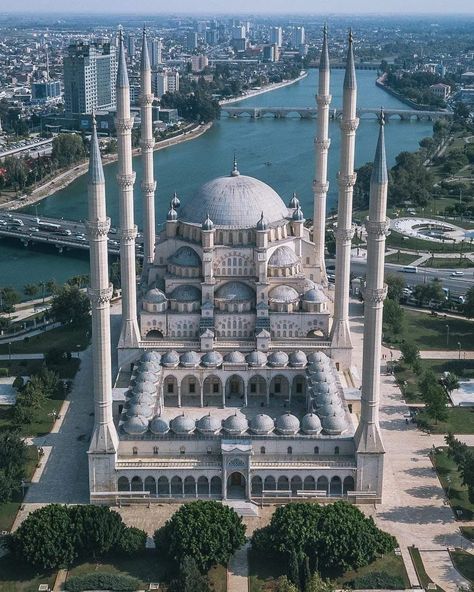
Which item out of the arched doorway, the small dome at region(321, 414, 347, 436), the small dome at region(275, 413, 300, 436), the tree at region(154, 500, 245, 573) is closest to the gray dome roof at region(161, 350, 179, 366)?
the small dome at region(275, 413, 300, 436)

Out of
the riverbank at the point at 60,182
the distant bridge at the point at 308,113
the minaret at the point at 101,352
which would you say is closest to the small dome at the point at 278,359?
the minaret at the point at 101,352

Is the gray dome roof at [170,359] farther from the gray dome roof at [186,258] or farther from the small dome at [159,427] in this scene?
the small dome at [159,427]

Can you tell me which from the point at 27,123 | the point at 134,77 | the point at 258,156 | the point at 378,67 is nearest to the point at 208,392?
the point at 258,156

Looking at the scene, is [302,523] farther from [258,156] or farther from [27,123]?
[27,123]

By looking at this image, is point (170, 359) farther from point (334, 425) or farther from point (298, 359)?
point (334, 425)

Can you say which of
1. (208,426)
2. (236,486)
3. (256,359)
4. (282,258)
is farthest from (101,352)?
(282,258)

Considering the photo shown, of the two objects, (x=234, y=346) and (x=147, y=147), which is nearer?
(x=234, y=346)

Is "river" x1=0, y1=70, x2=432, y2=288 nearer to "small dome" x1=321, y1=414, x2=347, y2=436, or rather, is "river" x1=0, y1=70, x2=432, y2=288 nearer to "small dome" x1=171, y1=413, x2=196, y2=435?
"small dome" x1=171, y1=413, x2=196, y2=435
